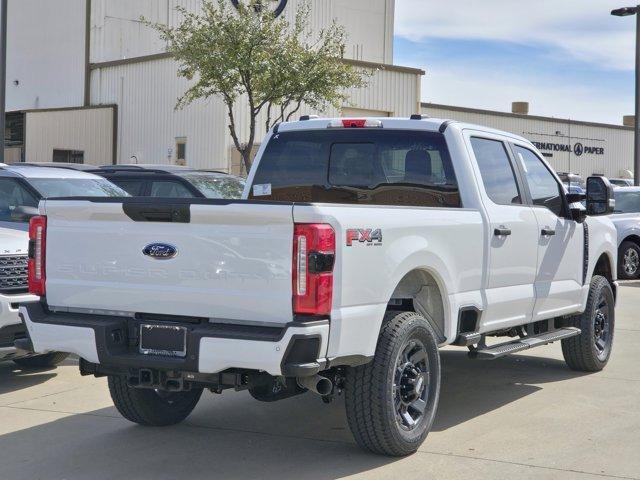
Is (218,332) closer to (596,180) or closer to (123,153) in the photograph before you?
(596,180)

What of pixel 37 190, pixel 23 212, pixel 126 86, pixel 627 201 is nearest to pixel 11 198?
pixel 37 190

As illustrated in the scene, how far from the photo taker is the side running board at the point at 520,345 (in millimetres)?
6980

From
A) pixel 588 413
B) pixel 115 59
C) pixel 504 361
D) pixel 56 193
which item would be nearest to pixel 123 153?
pixel 115 59

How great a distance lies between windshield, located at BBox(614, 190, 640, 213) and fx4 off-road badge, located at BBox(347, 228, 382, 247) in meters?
15.1

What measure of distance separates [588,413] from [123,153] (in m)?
27.5

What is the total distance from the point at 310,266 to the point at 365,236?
46cm

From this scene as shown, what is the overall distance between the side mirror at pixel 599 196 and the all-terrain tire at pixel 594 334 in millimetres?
769

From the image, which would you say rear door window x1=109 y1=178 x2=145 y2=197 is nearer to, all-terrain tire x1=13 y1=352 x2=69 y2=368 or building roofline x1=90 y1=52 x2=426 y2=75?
all-terrain tire x1=13 y1=352 x2=69 y2=368

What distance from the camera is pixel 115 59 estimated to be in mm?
36188

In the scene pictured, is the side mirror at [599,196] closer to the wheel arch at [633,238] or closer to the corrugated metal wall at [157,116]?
the wheel arch at [633,238]

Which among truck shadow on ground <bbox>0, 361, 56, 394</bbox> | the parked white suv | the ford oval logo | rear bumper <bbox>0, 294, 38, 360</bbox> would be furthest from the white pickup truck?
truck shadow on ground <bbox>0, 361, 56, 394</bbox>

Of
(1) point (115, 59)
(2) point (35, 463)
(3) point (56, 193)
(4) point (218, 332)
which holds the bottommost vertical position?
(2) point (35, 463)

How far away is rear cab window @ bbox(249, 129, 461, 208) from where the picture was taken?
7.04m

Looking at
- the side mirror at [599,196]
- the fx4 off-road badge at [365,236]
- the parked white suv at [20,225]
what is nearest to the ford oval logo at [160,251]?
the fx4 off-road badge at [365,236]
